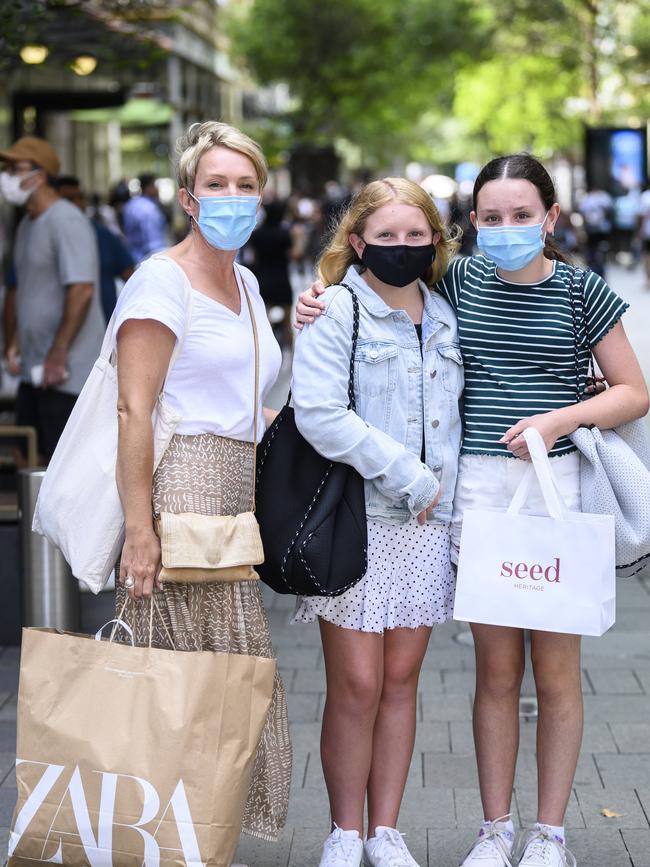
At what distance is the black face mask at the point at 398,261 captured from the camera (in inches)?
135

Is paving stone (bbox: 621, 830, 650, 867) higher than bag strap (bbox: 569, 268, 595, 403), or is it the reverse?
bag strap (bbox: 569, 268, 595, 403)

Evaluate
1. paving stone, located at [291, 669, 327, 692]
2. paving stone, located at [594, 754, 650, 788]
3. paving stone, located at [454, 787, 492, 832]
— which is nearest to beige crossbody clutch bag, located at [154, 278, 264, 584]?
paving stone, located at [454, 787, 492, 832]

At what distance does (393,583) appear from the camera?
354 cm

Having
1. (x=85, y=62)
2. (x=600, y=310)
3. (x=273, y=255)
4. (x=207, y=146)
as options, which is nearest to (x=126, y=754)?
(x=207, y=146)

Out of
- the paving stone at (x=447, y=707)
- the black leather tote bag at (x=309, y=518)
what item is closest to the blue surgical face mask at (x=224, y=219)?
the black leather tote bag at (x=309, y=518)

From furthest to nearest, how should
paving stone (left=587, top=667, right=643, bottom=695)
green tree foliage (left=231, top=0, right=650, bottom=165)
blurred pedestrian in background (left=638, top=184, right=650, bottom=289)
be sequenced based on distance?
1. green tree foliage (left=231, top=0, right=650, bottom=165)
2. blurred pedestrian in background (left=638, top=184, right=650, bottom=289)
3. paving stone (left=587, top=667, right=643, bottom=695)

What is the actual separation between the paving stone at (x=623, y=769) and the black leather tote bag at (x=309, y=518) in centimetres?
163

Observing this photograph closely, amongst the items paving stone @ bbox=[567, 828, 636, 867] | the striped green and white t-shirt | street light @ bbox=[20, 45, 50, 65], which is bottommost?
paving stone @ bbox=[567, 828, 636, 867]

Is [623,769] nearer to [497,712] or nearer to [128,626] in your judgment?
[497,712]

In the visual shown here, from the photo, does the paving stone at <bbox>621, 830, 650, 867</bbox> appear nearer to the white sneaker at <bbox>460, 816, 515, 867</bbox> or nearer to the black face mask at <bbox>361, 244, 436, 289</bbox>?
the white sneaker at <bbox>460, 816, 515, 867</bbox>

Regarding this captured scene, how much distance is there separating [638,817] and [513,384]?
1.61 m

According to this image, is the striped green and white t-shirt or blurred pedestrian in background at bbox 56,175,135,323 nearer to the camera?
the striped green and white t-shirt

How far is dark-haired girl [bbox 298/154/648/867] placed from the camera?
137 inches

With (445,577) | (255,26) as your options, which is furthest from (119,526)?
(255,26)
